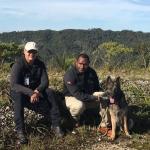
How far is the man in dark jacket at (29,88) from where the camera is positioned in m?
7.25

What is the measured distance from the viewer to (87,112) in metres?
8.49

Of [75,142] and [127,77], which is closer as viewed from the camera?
[75,142]

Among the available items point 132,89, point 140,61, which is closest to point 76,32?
point 140,61

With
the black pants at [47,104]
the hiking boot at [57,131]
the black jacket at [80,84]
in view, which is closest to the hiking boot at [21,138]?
the black pants at [47,104]

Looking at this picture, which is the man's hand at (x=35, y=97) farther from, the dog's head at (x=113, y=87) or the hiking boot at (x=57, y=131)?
the dog's head at (x=113, y=87)

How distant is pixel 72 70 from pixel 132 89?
278 cm

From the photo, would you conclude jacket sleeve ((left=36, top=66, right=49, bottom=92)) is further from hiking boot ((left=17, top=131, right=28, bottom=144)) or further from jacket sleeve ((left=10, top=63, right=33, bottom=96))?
hiking boot ((left=17, top=131, right=28, bottom=144))

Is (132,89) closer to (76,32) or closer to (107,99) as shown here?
(107,99)

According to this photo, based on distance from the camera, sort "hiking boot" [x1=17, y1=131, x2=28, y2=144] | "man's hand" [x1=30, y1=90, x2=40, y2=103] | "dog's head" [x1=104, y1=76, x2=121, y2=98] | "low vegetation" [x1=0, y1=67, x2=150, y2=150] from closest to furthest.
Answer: "hiking boot" [x1=17, y1=131, x2=28, y2=144] < "low vegetation" [x1=0, y1=67, x2=150, y2=150] < "man's hand" [x1=30, y1=90, x2=40, y2=103] < "dog's head" [x1=104, y1=76, x2=121, y2=98]

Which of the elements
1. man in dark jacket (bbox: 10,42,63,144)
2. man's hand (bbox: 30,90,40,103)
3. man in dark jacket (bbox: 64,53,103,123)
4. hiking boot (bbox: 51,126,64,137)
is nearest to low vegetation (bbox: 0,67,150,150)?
hiking boot (bbox: 51,126,64,137)

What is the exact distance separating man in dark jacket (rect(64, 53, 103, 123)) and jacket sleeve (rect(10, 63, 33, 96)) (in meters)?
0.83

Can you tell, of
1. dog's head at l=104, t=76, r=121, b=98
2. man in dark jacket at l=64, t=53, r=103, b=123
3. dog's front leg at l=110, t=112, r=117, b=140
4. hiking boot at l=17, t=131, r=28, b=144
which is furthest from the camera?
man in dark jacket at l=64, t=53, r=103, b=123

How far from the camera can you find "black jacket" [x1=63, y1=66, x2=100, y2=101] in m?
7.83

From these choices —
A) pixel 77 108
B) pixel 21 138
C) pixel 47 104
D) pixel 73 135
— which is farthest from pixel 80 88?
pixel 21 138
